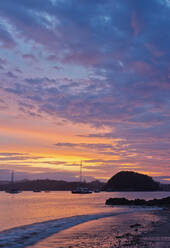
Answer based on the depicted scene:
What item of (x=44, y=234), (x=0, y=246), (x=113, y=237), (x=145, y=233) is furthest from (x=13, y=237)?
(x=145, y=233)

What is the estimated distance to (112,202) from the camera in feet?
272

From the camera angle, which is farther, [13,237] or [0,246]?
[13,237]

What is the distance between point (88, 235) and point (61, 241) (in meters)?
3.61

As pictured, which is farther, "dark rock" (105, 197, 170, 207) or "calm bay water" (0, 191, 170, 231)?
"dark rock" (105, 197, 170, 207)

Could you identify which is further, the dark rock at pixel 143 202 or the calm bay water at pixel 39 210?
the dark rock at pixel 143 202

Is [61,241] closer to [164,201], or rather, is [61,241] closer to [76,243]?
[76,243]

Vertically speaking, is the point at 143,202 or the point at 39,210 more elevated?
the point at 143,202

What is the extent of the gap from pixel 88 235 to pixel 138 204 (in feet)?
178

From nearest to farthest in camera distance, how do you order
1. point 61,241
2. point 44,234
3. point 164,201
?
point 61,241
point 44,234
point 164,201

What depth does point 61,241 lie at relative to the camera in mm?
22922

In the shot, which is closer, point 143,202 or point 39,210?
point 39,210

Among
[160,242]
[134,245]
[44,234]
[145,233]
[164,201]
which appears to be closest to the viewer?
[134,245]

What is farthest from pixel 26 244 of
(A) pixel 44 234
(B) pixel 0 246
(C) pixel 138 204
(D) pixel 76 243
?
(C) pixel 138 204

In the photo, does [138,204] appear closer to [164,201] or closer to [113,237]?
[164,201]
